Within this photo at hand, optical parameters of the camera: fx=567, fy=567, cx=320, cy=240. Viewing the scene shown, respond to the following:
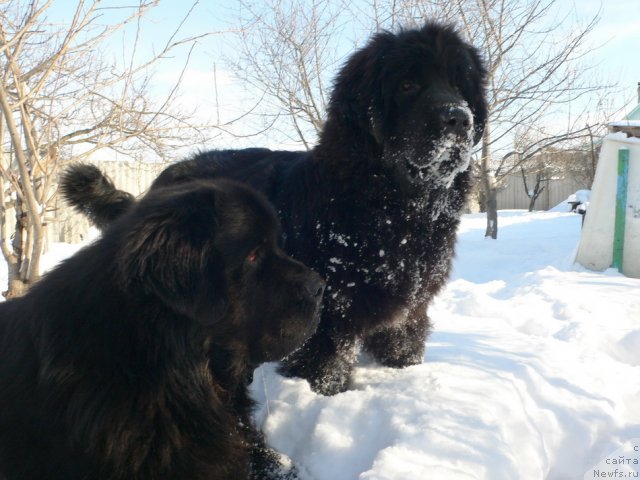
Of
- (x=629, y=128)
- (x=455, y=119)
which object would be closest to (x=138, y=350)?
(x=455, y=119)

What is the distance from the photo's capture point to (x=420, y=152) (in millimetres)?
3070

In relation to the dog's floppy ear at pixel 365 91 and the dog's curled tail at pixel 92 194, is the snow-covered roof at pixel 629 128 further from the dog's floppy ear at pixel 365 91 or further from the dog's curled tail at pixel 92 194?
the dog's curled tail at pixel 92 194

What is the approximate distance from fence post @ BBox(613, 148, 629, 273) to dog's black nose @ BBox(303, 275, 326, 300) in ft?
24.6

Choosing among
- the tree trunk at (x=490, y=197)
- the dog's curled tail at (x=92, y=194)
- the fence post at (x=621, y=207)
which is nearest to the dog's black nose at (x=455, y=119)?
the dog's curled tail at (x=92, y=194)

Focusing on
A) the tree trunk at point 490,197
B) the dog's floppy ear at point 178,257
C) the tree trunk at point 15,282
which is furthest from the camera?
the tree trunk at point 490,197

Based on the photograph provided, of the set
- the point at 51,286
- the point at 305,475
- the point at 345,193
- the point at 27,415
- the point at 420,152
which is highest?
the point at 420,152

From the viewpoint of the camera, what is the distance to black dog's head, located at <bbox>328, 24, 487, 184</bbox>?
3.04m

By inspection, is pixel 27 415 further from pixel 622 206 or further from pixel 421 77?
pixel 622 206

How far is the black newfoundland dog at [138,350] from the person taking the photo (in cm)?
202

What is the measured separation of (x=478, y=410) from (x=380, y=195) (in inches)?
50.0

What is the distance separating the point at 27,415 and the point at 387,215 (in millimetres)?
2037

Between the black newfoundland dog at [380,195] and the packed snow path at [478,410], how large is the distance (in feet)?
1.15

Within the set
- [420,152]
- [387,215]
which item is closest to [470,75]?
[420,152]

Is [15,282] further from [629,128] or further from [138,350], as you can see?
[629,128]
